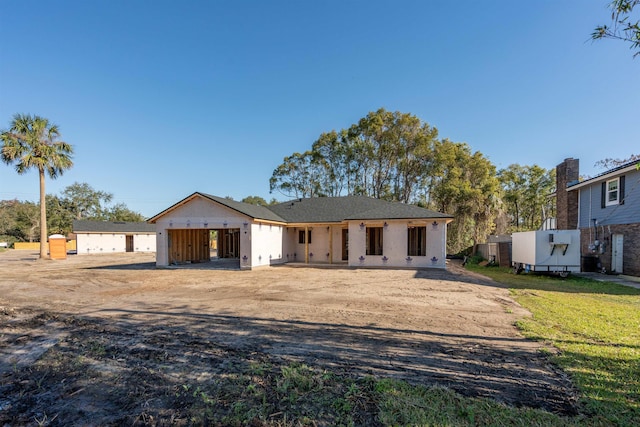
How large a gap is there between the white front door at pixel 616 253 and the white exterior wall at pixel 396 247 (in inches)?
293

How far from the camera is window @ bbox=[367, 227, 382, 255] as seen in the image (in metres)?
17.4

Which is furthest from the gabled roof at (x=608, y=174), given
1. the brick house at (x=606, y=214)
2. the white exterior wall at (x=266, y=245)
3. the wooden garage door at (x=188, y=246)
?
the wooden garage door at (x=188, y=246)

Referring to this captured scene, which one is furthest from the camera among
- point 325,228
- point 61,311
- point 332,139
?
point 332,139

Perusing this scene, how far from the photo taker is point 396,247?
640 inches

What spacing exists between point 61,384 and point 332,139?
32.3 m

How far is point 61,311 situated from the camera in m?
7.20

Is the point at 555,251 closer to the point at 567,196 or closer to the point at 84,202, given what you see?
the point at 567,196

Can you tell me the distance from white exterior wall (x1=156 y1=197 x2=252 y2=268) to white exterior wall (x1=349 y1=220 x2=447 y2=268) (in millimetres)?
5889

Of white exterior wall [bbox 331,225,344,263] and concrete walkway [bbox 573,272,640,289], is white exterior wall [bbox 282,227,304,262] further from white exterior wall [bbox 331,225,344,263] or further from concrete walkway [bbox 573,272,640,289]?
concrete walkway [bbox 573,272,640,289]

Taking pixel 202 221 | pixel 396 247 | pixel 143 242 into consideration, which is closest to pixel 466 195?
pixel 396 247

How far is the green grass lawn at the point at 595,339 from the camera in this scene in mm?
3083

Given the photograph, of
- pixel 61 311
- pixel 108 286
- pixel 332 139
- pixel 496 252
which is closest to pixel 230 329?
pixel 61 311

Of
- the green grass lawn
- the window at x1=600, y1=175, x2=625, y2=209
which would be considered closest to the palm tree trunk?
the green grass lawn

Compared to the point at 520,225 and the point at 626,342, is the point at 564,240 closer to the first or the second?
the point at 626,342
